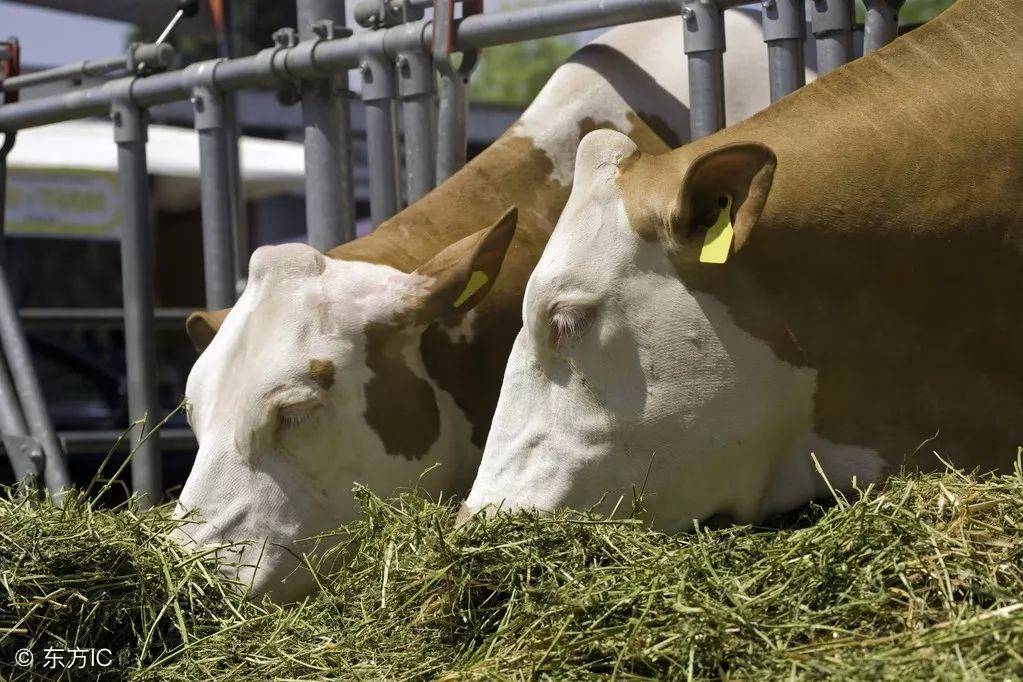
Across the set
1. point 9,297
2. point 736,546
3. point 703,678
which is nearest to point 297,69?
point 9,297

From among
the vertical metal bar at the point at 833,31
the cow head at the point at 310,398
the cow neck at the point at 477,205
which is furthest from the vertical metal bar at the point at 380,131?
the vertical metal bar at the point at 833,31

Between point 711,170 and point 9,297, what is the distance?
3499mm

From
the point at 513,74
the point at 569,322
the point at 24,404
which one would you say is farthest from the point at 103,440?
the point at 513,74

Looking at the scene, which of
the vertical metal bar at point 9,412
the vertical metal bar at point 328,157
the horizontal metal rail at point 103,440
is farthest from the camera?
the horizontal metal rail at point 103,440

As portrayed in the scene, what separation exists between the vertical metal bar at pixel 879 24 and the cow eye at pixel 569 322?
1.12 m

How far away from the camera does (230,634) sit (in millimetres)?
3033

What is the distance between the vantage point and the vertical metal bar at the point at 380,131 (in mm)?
4422

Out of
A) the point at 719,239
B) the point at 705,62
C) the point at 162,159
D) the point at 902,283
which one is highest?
→ the point at 705,62

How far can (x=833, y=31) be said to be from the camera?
3643mm

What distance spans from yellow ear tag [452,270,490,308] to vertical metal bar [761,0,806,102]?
0.85m

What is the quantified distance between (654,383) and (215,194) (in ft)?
7.21

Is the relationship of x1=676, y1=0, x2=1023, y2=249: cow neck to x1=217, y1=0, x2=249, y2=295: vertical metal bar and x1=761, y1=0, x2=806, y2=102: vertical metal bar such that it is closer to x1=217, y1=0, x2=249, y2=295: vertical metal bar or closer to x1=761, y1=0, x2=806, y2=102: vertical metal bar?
x1=761, y1=0, x2=806, y2=102: vertical metal bar

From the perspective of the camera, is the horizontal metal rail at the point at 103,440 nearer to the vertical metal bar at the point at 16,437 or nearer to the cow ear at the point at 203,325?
the vertical metal bar at the point at 16,437

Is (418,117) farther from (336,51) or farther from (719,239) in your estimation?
(719,239)
